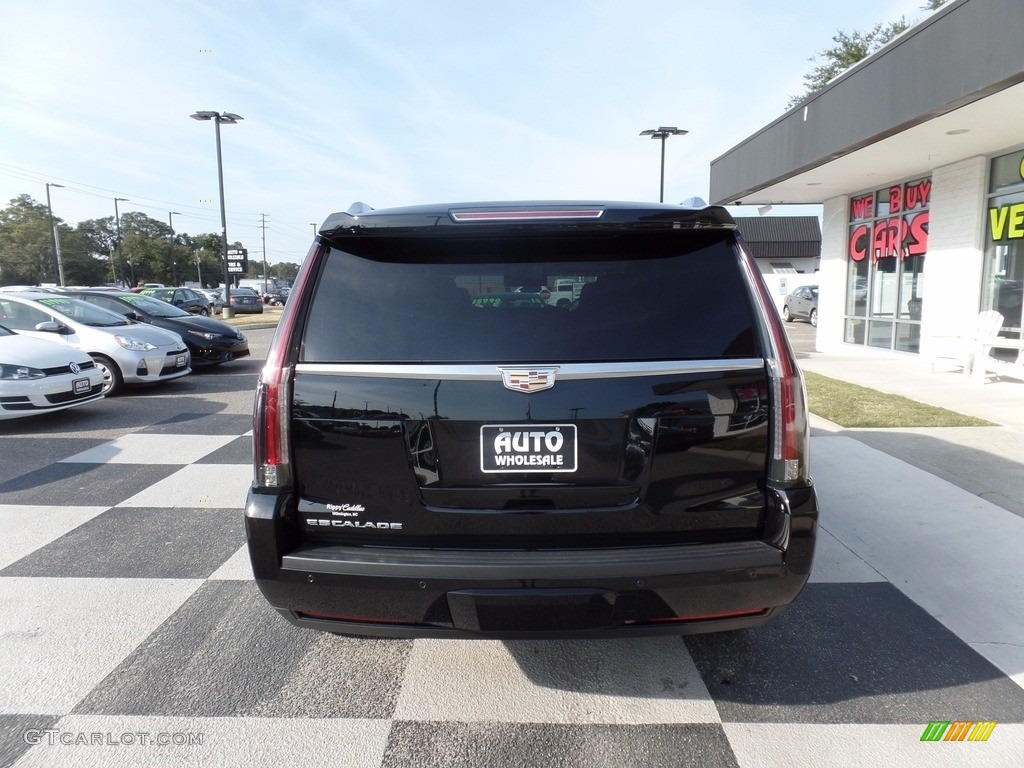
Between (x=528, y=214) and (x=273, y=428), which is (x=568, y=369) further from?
(x=273, y=428)

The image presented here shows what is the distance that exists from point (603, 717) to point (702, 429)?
3.93 feet

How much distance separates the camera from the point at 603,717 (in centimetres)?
258

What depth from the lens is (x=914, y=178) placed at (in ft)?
43.1

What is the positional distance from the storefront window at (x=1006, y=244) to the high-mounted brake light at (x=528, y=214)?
10742 millimetres

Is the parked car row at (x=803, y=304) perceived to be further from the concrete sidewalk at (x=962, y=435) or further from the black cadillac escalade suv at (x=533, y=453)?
the black cadillac escalade suv at (x=533, y=453)

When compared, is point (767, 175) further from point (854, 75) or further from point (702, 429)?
Answer: point (702, 429)

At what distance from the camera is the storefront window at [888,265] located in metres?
13.0

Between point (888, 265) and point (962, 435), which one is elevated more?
point (888, 265)

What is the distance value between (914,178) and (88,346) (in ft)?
48.6

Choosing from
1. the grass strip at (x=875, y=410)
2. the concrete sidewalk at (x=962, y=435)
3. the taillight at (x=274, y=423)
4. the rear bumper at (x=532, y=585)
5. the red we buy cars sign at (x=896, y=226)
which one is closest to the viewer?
the rear bumper at (x=532, y=585)

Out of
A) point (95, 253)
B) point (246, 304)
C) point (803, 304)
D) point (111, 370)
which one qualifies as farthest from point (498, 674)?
point (95, 253)

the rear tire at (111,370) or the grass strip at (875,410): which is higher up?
the rear tire at (111,370)
